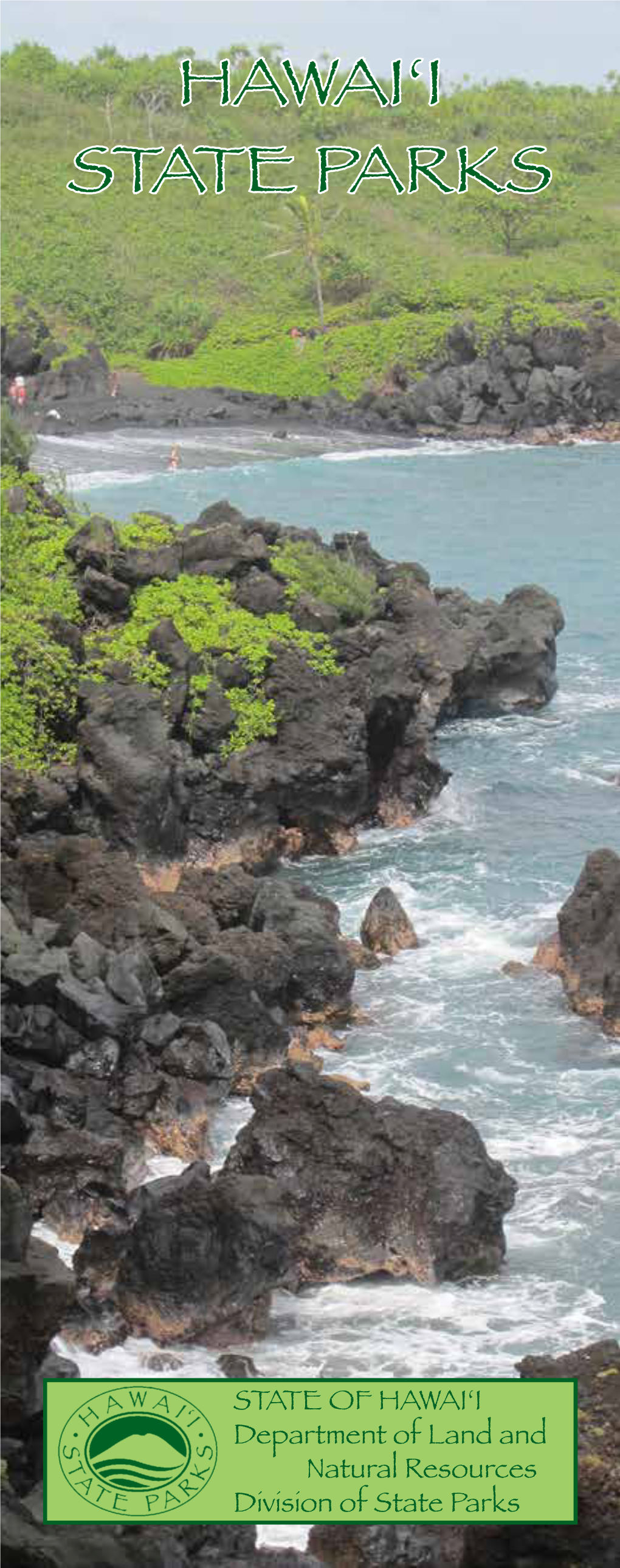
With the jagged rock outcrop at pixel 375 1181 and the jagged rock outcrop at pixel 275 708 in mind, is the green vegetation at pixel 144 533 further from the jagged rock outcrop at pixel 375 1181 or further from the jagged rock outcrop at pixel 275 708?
the jagged rock outcrop at pixel 375 1181

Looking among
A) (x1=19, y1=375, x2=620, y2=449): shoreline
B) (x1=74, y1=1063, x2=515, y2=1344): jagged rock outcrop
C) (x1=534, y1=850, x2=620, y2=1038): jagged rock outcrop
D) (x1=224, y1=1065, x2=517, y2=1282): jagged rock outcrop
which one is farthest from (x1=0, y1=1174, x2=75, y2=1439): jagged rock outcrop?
(x1=19, y1=375, x2=620, y2=449): shoreline

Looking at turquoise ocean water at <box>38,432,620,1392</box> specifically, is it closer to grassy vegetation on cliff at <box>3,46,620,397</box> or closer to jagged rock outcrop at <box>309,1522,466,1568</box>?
jagged rock outcrop at <box>309,1522,466,1568</box>

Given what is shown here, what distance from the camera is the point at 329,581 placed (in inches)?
1716

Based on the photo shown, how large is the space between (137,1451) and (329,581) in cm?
3108

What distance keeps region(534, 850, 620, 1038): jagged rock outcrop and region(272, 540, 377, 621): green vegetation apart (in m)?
12.1

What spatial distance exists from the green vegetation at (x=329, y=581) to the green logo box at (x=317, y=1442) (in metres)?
29.8

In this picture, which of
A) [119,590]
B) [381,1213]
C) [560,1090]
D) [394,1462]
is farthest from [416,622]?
Result: [394,1462]

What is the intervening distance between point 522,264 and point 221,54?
99.1 feet

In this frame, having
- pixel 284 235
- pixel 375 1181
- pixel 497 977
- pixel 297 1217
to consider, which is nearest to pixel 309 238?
pixel 284 235

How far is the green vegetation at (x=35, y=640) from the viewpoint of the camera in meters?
36.1

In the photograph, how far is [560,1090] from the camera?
2922 centimetres

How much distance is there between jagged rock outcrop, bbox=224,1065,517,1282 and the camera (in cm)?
2423

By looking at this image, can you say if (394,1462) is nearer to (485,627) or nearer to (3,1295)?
(3,1295)

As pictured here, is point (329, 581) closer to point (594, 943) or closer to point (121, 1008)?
point (594, 943)
